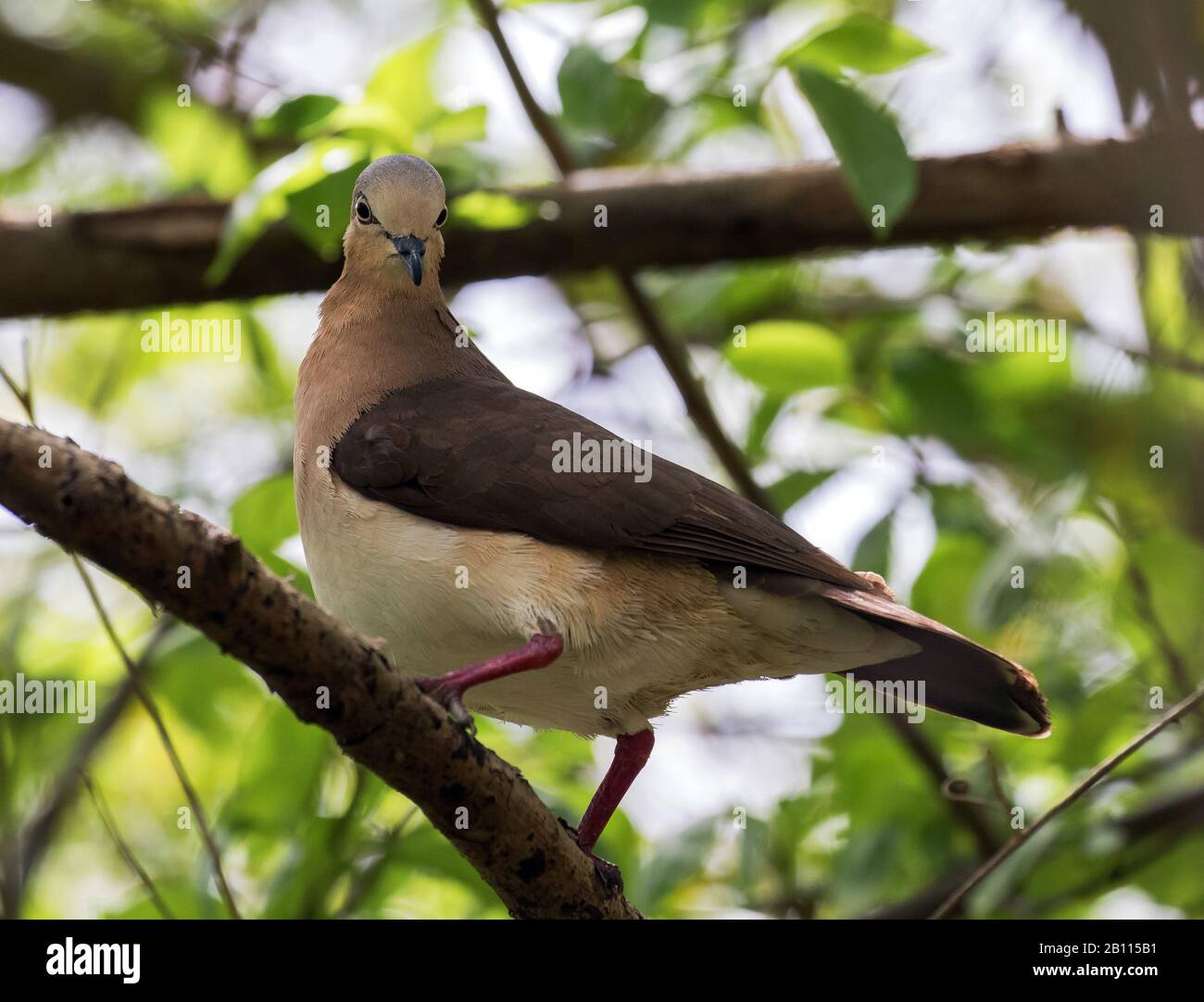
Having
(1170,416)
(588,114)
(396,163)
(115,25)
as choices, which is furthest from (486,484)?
(115,25)

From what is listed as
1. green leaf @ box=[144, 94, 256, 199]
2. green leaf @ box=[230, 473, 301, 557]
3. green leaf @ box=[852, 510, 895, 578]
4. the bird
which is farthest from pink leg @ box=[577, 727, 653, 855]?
green leaf @ box=[144, 94, 256, 199]

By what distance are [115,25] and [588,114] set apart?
18.1 feet

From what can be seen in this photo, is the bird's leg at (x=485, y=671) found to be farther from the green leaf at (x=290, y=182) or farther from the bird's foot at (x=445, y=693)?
the green leaf at (x=290, y=182)

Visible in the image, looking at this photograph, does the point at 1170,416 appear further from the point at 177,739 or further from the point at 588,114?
the point at 177,739

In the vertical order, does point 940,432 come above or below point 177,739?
above

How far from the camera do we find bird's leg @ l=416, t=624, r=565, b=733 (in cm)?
425

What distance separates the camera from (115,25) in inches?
388

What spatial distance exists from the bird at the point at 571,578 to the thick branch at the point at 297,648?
54 centimetres

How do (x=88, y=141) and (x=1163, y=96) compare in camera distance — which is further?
(x=88, y=141)

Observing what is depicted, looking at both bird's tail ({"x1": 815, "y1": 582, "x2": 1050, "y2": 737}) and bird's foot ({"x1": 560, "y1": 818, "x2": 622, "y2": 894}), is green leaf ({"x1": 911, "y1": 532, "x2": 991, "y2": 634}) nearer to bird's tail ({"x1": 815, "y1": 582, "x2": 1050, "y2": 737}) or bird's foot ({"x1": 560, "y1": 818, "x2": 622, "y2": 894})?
bird's tail ({"x1": 815, "y1": 582, "x2": 1050, "y2": 737})

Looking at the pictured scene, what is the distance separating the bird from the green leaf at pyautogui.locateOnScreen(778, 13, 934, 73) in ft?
5.78

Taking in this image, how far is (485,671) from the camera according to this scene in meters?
4.41

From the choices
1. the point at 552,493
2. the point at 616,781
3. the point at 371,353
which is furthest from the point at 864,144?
the point at 616,781
